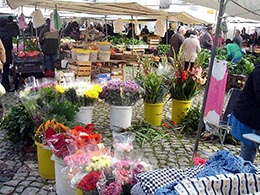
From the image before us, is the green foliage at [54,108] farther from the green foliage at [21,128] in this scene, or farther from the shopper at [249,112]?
the shopper at [249,112]

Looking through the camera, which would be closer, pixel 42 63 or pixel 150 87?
pixel 150 87

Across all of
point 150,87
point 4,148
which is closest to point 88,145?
point 4,148

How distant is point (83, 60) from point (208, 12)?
8.22m

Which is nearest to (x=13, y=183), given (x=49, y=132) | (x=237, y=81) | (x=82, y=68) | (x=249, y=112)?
(x=49, y=132)

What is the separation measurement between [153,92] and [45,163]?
279 centimetres

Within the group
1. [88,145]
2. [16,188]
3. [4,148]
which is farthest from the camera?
[4,148]

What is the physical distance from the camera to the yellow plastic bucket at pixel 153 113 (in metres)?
6.54

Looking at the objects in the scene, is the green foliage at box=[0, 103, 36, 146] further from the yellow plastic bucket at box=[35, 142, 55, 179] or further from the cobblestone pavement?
the yellow plastic bucket at box=[35, 142, 55, 179]

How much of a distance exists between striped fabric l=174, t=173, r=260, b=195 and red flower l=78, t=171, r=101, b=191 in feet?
3.32

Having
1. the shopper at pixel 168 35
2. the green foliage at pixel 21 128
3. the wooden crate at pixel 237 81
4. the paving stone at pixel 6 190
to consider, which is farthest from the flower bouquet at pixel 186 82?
the shopper at pixel 168 35

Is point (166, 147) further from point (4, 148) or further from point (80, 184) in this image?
point (80, 184)

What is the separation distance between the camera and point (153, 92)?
6.41 meters

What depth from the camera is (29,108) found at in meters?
4.61

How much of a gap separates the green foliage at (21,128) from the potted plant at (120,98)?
1530mm
